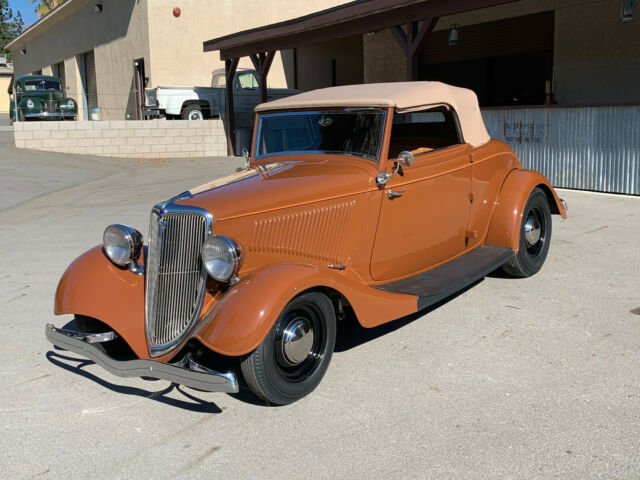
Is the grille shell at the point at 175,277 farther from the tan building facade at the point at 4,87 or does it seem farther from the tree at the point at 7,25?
the tree at the point at 7,25

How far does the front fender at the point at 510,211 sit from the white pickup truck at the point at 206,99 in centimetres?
1428

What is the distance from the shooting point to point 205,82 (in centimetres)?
2167

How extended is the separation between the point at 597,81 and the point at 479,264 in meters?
10.2

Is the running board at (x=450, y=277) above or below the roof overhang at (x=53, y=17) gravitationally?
below

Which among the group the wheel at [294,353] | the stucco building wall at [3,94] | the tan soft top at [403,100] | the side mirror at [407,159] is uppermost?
the stucco building wall at [3,94]

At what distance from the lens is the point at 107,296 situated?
12.5 feet

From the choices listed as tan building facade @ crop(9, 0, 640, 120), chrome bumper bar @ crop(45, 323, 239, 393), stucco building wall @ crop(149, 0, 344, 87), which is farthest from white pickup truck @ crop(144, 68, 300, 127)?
chrome bumper bar @ crop(45, 323, 239, 393)

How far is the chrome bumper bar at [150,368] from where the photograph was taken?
304cm

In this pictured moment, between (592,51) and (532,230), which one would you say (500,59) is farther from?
(532,230)

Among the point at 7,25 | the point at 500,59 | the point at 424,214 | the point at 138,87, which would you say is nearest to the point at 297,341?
the point at 424,214

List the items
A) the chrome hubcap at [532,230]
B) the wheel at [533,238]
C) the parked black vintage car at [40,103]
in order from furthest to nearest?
the parked black vintage car at [40,103] → the chrome hubcap at [532,230] → the wheel at [533,238]

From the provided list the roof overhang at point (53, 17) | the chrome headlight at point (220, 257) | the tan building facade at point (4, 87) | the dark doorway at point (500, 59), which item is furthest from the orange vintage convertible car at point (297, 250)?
the tan building facade at point (4, 87)

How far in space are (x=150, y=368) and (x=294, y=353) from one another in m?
0.76

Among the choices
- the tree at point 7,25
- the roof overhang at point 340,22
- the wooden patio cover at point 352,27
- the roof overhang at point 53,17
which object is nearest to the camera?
the roof overhang at point 340,22
